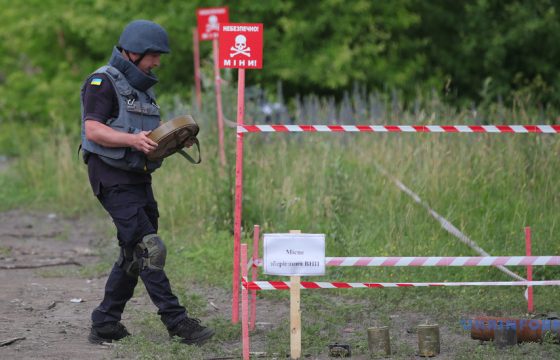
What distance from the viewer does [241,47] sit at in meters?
7.54

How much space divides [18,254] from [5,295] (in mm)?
2236

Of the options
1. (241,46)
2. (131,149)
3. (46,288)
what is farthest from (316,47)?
(131,149)

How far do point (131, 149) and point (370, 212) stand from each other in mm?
4447

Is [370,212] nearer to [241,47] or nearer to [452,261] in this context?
[241,47]

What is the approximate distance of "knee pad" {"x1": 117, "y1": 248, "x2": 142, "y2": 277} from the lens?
6.76 meters

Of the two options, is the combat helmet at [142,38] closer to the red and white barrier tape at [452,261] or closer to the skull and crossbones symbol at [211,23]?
the red and white barrier tape at [452,261]

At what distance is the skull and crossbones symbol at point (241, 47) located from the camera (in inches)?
296

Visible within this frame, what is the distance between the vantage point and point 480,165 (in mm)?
11273

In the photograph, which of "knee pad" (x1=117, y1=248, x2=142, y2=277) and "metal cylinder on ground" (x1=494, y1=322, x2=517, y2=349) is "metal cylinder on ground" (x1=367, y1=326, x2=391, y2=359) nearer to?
"metal cylinder on ground" (x1=494, y1=322, x2=517, y2=349)

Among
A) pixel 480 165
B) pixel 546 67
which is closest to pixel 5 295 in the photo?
pixel 480 165

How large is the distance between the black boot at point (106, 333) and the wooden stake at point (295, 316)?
126 cm

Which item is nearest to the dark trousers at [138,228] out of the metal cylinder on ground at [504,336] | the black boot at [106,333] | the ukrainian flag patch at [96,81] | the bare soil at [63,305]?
the black boot at [106,333]

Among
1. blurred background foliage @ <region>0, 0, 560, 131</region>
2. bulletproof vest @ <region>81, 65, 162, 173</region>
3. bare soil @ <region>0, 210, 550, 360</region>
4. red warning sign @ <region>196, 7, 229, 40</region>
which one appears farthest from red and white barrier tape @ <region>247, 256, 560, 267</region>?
blurred background foliage @ <region>0, 0, 560, 131</region>

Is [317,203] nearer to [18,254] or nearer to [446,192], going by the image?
[446,192]
